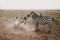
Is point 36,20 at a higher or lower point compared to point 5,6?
lower

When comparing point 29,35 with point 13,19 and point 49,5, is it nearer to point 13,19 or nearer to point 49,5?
point 13,19

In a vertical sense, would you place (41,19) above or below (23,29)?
above

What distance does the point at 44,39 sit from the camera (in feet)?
5.51

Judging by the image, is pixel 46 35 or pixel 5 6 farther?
pixel 5 6

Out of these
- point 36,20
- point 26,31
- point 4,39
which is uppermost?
point 36,20

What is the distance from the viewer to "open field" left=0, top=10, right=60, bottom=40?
1678mm

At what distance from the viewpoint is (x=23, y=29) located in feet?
5.64

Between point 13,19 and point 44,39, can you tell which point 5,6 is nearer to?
point 13,19

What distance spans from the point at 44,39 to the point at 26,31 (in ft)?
0.80

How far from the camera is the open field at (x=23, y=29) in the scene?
5.51ft

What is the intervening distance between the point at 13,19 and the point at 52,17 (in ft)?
1.63

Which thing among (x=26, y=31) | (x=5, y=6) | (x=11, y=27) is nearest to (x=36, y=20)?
(x=26, y=31)

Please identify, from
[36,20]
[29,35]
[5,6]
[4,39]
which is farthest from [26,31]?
[5,6]

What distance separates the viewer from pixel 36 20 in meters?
1.75
